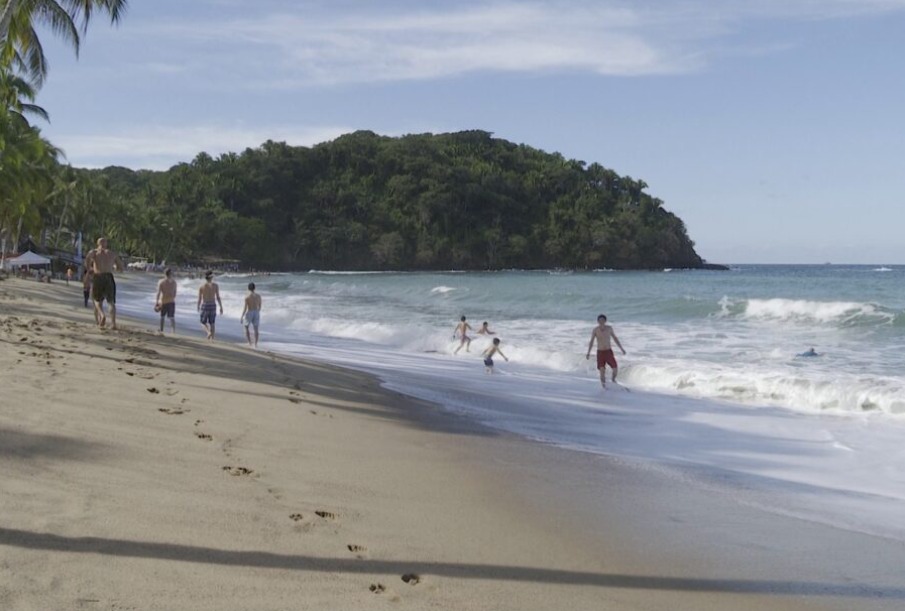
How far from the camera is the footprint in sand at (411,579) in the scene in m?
3.73

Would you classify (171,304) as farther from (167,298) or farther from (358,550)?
(358,550)

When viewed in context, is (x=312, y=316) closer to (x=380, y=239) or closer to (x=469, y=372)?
(x=469, y=372)

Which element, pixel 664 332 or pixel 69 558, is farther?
pixel 664 332

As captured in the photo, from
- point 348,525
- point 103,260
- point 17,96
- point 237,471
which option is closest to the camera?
point 348,525

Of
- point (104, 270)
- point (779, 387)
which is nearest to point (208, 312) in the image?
point (104, 270)

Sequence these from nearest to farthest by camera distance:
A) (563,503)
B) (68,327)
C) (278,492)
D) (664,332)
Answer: (278,492) < (563,503) < (68,327) < (664,332)

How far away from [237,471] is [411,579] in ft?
6.38

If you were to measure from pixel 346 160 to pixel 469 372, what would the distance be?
11890 cm

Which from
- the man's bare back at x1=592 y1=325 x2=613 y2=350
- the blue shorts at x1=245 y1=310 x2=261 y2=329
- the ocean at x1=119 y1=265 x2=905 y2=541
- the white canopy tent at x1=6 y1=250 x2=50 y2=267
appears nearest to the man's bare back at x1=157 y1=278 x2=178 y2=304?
the blue shorts at x1=245 y1=310 x2=261 y2=329

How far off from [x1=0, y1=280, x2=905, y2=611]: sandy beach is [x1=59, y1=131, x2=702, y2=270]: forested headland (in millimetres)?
102959

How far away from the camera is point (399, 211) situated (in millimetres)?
123562

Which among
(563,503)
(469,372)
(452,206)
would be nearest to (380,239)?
(452,206)

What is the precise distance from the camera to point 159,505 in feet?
13.9

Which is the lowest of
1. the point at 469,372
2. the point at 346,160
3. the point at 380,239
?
the point at 469,372
